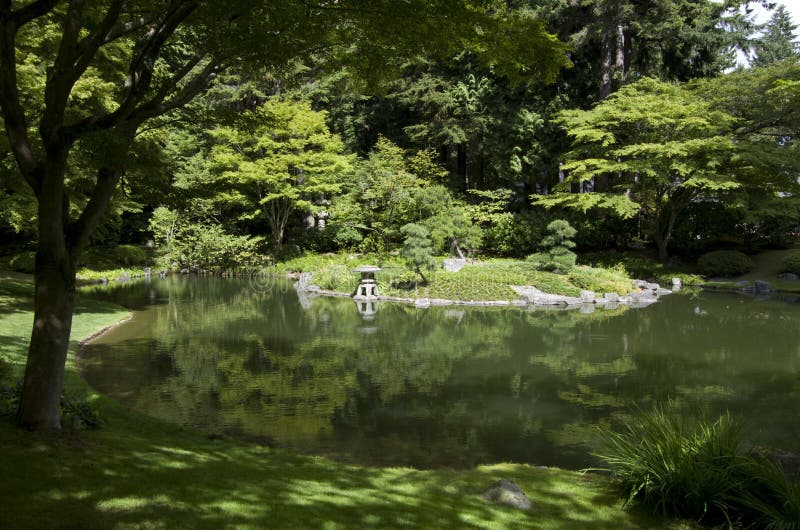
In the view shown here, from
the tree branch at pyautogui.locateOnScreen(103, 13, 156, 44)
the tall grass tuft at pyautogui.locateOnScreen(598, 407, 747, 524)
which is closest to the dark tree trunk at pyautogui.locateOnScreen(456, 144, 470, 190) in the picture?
the tree branch at pyautogui.locateOnScreen(103, 13, 156, 44)

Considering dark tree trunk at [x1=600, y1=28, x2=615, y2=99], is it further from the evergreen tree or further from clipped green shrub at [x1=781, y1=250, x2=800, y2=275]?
the evergreen tree

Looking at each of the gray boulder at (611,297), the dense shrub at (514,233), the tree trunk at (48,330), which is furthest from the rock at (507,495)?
the dense shrub at (514,233)

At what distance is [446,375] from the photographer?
877 cm

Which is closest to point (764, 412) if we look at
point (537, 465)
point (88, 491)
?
point (537, 465)

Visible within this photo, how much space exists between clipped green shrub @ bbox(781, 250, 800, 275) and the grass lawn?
58.8 feet

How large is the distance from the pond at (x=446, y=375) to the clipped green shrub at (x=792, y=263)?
5.00 metres

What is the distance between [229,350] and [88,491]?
22.7 feet

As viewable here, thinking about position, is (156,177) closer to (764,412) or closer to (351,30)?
(351,30)

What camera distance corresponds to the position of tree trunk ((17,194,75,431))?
4238 mm

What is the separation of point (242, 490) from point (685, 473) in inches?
118

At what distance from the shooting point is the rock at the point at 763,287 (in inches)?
691

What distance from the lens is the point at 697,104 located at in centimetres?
1902

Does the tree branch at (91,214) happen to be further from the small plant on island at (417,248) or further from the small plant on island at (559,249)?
the small plant on island at (559,249)

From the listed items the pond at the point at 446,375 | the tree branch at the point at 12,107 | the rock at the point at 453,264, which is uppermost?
the tree branch at the point at 12,107
